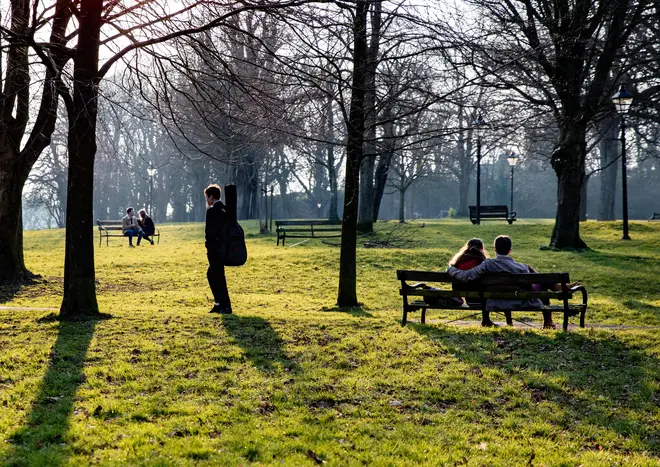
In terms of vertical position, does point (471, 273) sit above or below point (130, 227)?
below

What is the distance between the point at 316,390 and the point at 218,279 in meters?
4.49

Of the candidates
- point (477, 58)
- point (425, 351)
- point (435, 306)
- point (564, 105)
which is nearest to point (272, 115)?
point (477, 58)

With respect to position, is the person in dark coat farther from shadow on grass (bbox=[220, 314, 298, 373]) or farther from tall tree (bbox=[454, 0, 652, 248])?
shadow on grass (bbox=[220, 314, 298, 373])

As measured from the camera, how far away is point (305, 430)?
4.79 metres

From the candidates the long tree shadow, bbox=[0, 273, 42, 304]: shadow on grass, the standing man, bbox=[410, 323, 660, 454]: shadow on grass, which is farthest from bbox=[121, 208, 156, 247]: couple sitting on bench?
bbox=[410, 323, 660, 454]: shadow on grass

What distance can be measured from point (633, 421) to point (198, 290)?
34.5 ft

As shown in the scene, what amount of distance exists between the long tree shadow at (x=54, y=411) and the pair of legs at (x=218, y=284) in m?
2.32

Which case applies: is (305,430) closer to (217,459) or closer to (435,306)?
(217,459)

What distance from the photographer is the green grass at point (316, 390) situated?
175 inches

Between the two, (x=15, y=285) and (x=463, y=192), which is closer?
(x=15, y=285)

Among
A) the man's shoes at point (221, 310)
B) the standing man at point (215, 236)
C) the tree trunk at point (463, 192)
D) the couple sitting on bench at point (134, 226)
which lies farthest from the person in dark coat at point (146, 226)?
the tree trunk at point (463, 192)

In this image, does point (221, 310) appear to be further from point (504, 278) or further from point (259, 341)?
point (504, 278)

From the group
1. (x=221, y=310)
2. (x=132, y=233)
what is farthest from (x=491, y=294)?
(x=132, y=233)

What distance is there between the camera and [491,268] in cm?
872
